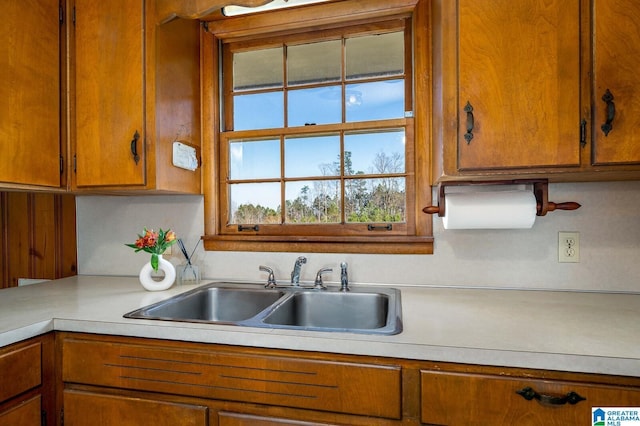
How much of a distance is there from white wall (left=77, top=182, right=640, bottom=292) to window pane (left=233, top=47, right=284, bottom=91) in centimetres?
68

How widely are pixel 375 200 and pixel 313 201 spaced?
314 millimetres

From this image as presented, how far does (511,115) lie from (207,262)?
151 centimetres

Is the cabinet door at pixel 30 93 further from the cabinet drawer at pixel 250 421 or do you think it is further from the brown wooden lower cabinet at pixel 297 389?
the cabinet drawer at pixel 250 421

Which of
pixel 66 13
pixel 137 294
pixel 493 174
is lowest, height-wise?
pixel 137 294

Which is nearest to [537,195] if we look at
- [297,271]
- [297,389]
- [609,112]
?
[609,112]

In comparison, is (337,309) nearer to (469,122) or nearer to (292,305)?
(292,305)

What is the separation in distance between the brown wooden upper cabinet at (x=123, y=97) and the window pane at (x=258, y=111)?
0.35 meters

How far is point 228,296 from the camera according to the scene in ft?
5.31

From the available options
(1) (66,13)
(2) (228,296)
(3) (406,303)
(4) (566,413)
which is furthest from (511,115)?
(1) (66,13)

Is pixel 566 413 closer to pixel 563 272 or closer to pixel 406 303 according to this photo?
pixel 406 303

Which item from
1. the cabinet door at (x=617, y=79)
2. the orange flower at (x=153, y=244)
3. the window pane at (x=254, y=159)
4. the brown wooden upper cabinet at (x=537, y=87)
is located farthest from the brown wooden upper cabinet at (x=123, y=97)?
the cabinet door at (x=617, y=79)

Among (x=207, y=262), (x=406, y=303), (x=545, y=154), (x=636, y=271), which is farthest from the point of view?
(x=207, y=262)

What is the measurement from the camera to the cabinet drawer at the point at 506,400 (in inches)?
32.7

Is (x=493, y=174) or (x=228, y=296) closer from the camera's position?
(x=493, y=174)
